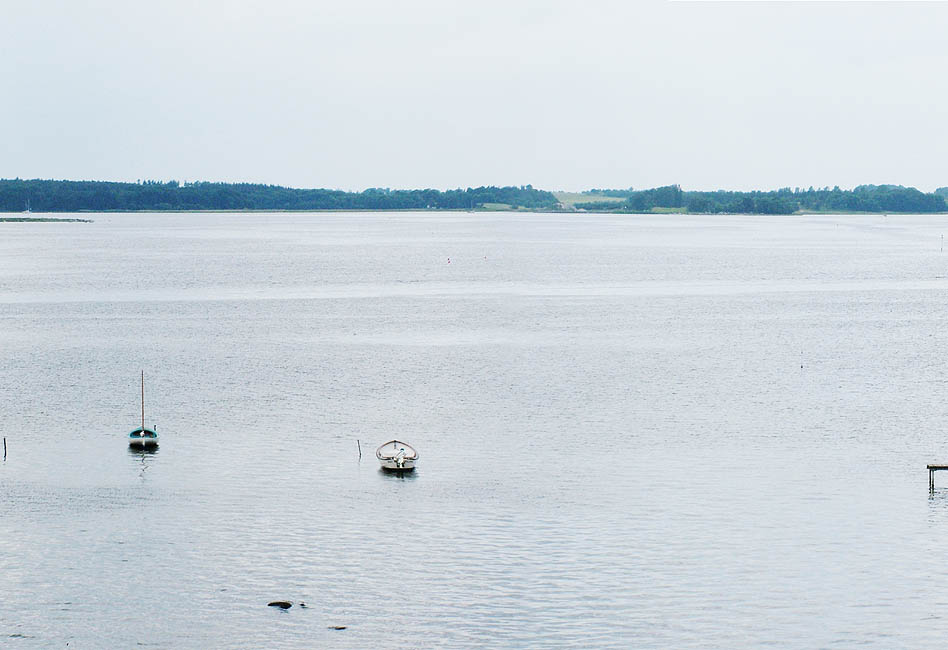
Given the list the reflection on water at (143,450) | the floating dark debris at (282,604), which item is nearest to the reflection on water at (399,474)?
the reflection on water at (143,450)

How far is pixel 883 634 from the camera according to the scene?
34656 millimetres

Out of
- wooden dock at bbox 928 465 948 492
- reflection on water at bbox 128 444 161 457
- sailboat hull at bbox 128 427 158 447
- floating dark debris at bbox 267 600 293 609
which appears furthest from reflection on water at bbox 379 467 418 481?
wooden dock at bbox 928 465 948 492

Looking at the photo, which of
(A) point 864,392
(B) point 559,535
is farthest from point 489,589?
(A) point 864,392

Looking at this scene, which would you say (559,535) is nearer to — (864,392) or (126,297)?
(864,392)

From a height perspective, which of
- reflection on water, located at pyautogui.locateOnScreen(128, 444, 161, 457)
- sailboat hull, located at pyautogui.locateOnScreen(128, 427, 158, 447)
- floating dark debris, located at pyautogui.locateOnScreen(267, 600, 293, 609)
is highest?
sailboat hull, located at pyautogui.locateOnScreen(128, 427, 158, 447)

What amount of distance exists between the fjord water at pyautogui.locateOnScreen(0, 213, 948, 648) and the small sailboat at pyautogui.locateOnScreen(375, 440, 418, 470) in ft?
2.37

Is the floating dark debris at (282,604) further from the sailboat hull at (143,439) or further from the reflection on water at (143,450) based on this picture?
the sailboat hull at (143,439)

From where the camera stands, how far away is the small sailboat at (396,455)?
51.5 metres

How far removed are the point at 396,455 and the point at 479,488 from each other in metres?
4.62

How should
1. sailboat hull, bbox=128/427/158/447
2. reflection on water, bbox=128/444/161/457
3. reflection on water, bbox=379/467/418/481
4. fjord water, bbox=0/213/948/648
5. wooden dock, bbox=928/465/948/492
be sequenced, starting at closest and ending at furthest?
fjord water, bbox=0/213/948/648, wooden dock, bbox=928/465/948/492, reflection on water, bbox=379/467/418/481, reflection on water, bbox=128/444/161/457, sailboat hull, bbox=128/427/158/447

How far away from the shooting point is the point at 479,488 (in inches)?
1927

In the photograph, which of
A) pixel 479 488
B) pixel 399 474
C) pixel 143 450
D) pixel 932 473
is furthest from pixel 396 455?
pixel 932 473

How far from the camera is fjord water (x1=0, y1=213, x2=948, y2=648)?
36031 millimetres

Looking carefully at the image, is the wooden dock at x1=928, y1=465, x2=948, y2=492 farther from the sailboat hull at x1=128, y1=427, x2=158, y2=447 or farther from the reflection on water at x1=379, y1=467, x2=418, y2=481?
the sailboat hull at x1=128, y1=427, x2=158, y2=447
